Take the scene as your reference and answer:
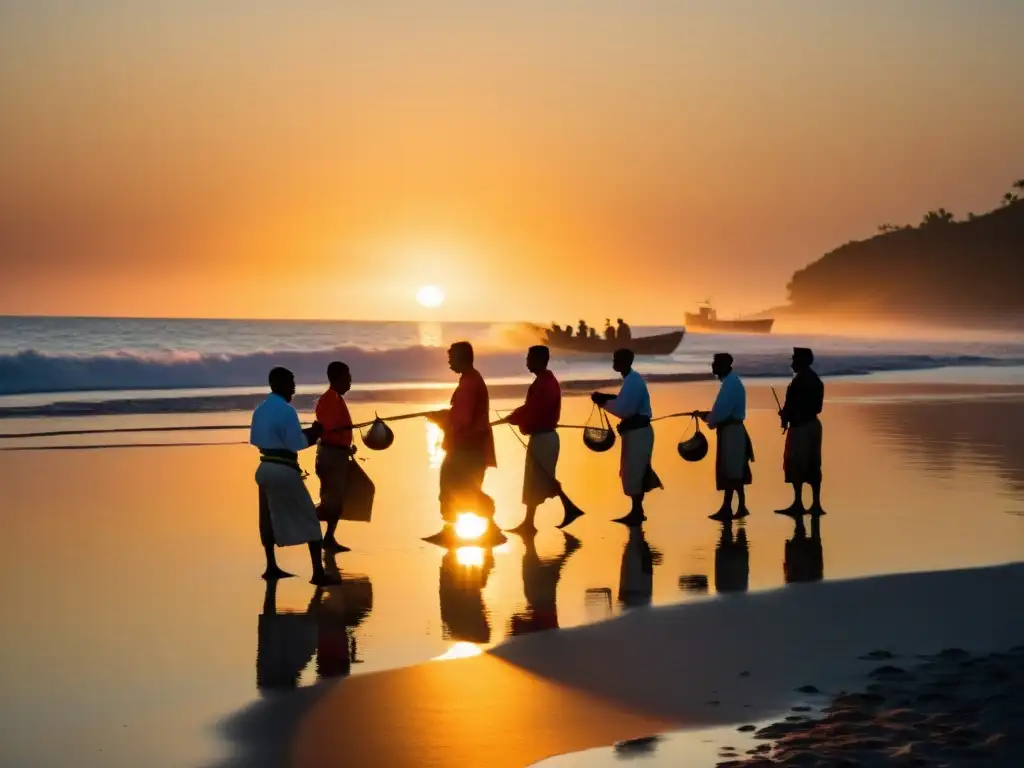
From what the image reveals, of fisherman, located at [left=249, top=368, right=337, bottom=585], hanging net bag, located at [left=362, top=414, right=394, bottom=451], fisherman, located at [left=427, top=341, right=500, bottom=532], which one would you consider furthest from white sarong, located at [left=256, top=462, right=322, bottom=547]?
hanging net bag, located at [left=362, top=414, right=394, bottom=451]

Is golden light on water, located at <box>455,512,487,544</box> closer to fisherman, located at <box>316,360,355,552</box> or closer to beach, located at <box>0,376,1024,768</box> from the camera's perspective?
beach, located at <box>0,376,1024,768</box>

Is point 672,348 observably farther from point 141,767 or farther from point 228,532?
point 141,767

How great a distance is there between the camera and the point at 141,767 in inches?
223

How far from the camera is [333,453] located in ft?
38.1

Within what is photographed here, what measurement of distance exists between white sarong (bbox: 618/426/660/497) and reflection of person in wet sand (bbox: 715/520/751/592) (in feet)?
2.95

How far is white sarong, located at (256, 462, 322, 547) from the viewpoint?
982 cm

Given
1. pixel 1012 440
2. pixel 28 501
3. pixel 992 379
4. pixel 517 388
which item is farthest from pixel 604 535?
pixel 992 379

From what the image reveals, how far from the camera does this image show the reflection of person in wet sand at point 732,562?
962cm

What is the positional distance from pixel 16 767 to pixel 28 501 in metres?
9.26

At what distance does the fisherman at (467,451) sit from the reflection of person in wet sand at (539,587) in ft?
2.13

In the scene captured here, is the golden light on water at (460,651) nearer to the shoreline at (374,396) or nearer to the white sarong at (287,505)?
the white sarong at (287,505)

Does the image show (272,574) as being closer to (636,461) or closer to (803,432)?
(636,461)

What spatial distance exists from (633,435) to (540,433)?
969 millimetres

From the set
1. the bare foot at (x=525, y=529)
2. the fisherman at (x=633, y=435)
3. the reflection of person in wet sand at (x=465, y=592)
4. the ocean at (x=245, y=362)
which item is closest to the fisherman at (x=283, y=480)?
the reflection of person in wet sand at (x=465, y=592)
